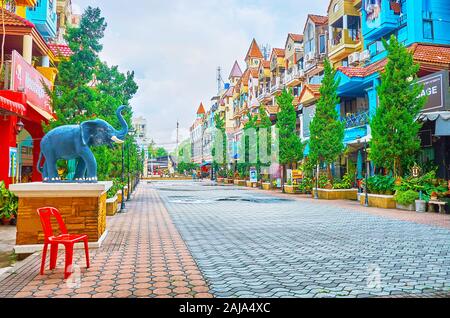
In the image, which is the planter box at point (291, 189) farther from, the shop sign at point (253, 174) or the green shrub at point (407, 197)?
the green shrub at point (407, 197)

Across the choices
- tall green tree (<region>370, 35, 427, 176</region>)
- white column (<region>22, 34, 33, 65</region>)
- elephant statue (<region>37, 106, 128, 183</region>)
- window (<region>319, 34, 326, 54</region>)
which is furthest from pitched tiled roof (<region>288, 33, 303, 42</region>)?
elephant statue (<region>37, 106, 128, 183</region>)

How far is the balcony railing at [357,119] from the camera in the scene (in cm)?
2194

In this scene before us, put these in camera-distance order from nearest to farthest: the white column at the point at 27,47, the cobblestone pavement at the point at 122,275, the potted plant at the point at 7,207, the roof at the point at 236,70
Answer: the cobblestone pavement at the point at 122,275 → the potted plant at the point at 7,207 → the white column at the point at 27,47 → the roof at the point at 236,70

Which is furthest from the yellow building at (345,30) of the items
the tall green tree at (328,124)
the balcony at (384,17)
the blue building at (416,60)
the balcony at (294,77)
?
the balcony at (294,77)

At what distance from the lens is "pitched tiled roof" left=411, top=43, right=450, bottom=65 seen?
1733 cm

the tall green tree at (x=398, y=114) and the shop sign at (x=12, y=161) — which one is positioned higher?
the tall green tree at (x=398, y=114)

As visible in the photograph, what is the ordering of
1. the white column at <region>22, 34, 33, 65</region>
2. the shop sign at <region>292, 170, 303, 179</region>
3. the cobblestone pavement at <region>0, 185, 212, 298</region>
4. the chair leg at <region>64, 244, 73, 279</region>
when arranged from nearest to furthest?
the cobblestone pavement at <region>0, 185, 212, 298</region> → the chair leg at <region>64, 244, 73, 279</region> → the white column at <region>22, 34, 33, 65</region> → the shop sign at <region>292, 170, 303, 179</region>

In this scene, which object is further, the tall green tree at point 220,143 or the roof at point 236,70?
the roof at point 236,70

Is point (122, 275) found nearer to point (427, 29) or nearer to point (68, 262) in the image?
point (68, 262)

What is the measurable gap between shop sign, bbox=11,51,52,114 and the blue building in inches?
569

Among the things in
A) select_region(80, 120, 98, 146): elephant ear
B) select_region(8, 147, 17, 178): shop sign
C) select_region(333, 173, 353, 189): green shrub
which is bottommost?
select_region(333, 173, 353, 189): green shrub

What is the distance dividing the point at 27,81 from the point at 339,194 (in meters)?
16.0

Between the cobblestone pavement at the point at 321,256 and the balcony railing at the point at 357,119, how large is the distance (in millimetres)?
11648

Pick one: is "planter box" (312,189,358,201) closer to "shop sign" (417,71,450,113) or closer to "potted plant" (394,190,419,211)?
"potted plant" (394,190,419,211)
